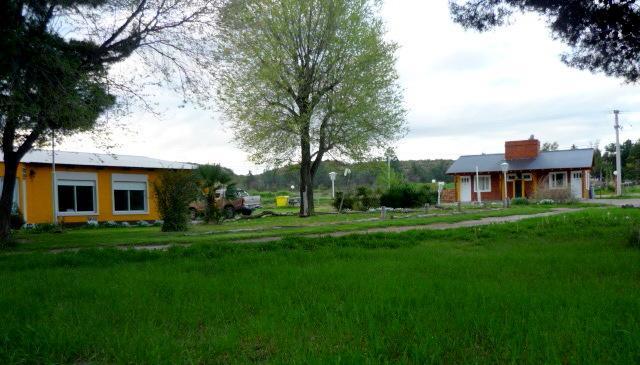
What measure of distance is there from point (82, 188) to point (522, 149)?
35.3m

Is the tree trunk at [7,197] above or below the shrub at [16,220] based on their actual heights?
above

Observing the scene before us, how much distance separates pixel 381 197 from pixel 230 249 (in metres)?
20.9

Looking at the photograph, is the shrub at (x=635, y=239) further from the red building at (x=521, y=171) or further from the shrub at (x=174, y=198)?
the red building at (x=521, y=171)

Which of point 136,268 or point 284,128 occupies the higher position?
point 284,128

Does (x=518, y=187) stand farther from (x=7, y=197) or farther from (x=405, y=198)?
(x=7, y=197)

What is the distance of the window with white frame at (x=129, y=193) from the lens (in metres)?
26.0

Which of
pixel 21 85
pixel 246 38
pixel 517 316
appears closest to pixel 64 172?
pixel 246 38

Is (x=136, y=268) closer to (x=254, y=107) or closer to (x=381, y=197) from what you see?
(x=254, y=107)

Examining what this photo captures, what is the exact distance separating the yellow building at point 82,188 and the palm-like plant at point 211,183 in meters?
3.06

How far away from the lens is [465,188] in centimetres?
4597

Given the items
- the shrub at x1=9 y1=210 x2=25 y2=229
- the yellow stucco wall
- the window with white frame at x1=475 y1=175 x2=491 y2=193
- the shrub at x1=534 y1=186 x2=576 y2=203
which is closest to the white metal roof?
the yellow stucco wall

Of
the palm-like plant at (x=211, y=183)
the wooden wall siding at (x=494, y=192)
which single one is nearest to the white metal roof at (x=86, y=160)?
the palm-like plant at (x=211, y=183)

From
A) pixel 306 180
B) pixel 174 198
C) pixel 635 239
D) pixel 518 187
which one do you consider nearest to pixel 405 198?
pixel 306 180

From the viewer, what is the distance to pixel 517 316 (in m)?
4.34
